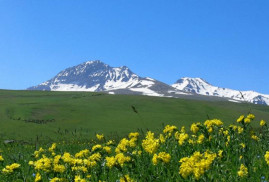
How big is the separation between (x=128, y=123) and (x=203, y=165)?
234 feet

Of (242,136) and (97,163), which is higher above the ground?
(242,136)

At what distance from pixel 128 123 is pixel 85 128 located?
39.4ft

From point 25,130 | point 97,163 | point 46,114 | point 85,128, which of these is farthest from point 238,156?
point 46,114

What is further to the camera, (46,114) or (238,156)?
(46,114)

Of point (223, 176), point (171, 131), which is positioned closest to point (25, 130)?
point (171, 131)

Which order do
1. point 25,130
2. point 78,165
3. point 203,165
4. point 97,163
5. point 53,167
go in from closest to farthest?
1. point 203,165
2. point 53,167
3. point 78,165
4. point 97,163
5. point 25,130

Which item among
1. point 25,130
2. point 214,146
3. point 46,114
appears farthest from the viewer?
point 46,114

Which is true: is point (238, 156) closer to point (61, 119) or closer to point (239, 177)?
point (239, 177)

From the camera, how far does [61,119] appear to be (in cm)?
7881

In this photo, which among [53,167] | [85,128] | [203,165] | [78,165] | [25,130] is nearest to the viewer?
[203,165]

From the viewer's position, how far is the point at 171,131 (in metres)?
8.27

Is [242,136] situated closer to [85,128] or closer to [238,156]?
[238,156]

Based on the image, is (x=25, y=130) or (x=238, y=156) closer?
(x=238, y=156)

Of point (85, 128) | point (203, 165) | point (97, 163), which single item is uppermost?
point (203, 165)
